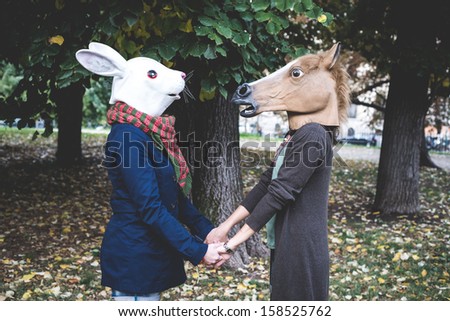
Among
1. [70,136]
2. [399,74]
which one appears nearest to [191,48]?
[399,74]

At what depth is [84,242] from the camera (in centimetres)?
643

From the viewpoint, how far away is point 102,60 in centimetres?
285

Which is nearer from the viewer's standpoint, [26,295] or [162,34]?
[162,34]

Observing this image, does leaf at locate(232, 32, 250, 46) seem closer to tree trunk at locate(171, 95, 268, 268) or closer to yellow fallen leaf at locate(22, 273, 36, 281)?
tree trunk at locate(171, 95, 268, 268)

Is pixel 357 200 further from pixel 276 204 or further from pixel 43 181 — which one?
pixel 276 204

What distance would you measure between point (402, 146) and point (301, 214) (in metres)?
6.17

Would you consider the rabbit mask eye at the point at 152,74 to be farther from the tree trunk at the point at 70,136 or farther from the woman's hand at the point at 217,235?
the tree trunk at the point at 70,136

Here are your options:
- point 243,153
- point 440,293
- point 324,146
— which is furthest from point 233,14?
point 243,153

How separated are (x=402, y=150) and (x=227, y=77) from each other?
5.22m

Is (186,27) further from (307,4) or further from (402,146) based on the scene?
(402,146)

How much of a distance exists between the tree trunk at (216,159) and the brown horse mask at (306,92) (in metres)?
2.67

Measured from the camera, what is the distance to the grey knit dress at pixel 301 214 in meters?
2.65

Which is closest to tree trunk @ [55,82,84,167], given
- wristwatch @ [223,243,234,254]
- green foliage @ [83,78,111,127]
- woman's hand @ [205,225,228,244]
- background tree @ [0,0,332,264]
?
background tree @ [0,0,332,264]

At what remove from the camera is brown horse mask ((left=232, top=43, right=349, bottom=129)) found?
2.81 m
